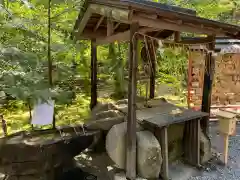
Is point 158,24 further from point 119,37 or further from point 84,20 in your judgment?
point 84,20

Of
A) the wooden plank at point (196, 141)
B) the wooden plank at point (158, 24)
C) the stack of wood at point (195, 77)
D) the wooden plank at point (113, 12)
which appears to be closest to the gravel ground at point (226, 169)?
the wooden plank at point (196, 141)

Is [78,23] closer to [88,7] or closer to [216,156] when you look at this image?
[88,7]

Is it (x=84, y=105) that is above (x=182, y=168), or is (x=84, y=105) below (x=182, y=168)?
above

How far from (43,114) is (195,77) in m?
6.19

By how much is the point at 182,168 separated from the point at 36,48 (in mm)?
4660

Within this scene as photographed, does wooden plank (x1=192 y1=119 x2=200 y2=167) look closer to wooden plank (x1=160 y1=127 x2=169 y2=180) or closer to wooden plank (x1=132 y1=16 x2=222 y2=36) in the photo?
wooden plank (x1=160 y1=127 x2=169 y2=180)

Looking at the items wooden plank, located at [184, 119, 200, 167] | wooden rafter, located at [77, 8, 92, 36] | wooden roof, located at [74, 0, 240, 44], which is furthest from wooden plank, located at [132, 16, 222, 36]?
wooden plank, located at [184, 119, 200, 167]

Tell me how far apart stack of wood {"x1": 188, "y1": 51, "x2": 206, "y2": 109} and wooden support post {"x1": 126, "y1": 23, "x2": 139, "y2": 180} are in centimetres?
510

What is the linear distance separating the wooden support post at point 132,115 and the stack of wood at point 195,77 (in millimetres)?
5095

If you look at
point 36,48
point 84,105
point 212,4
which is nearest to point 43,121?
point 36,48

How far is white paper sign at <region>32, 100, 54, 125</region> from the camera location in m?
4.45

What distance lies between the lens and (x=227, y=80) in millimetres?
9109

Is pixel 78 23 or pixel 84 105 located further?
pixel 84 105

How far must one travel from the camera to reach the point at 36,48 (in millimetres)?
5930
